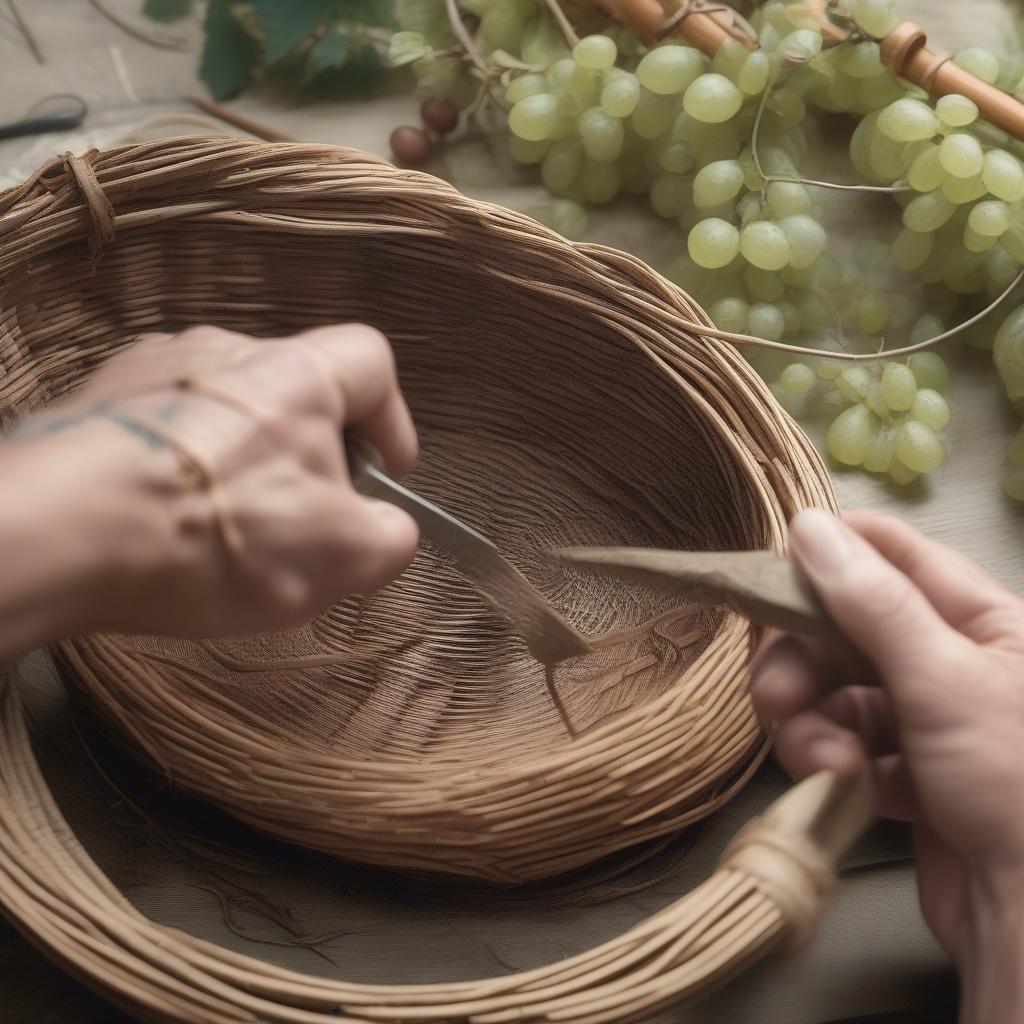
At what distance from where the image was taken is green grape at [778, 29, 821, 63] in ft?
2.55

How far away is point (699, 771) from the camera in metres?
0.60

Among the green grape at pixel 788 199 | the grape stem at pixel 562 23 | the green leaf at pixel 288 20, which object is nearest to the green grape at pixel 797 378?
the green grape at pixel 788 199

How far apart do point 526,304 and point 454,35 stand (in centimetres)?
35

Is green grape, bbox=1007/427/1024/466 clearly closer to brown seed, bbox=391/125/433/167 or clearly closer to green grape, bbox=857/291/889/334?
green grape, bbox=857/291/889/334

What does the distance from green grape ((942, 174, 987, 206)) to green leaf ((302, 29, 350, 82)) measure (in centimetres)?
55

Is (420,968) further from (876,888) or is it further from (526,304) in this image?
(526,304)

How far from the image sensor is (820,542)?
466 mm

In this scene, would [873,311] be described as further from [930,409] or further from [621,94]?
[621,94]

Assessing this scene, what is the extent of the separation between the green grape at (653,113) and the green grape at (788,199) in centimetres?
11

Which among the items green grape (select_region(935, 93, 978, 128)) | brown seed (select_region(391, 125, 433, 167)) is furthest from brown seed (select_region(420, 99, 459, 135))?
green grape (select_region(935, 93, 978, 128))

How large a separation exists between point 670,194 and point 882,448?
0.28m

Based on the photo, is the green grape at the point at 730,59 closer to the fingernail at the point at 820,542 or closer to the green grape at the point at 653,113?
the green grape at the point at 653,113

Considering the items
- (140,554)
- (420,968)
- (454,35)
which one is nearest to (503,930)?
(420,968)

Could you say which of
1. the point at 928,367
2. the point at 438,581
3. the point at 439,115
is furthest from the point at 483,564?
the point at 439,115
